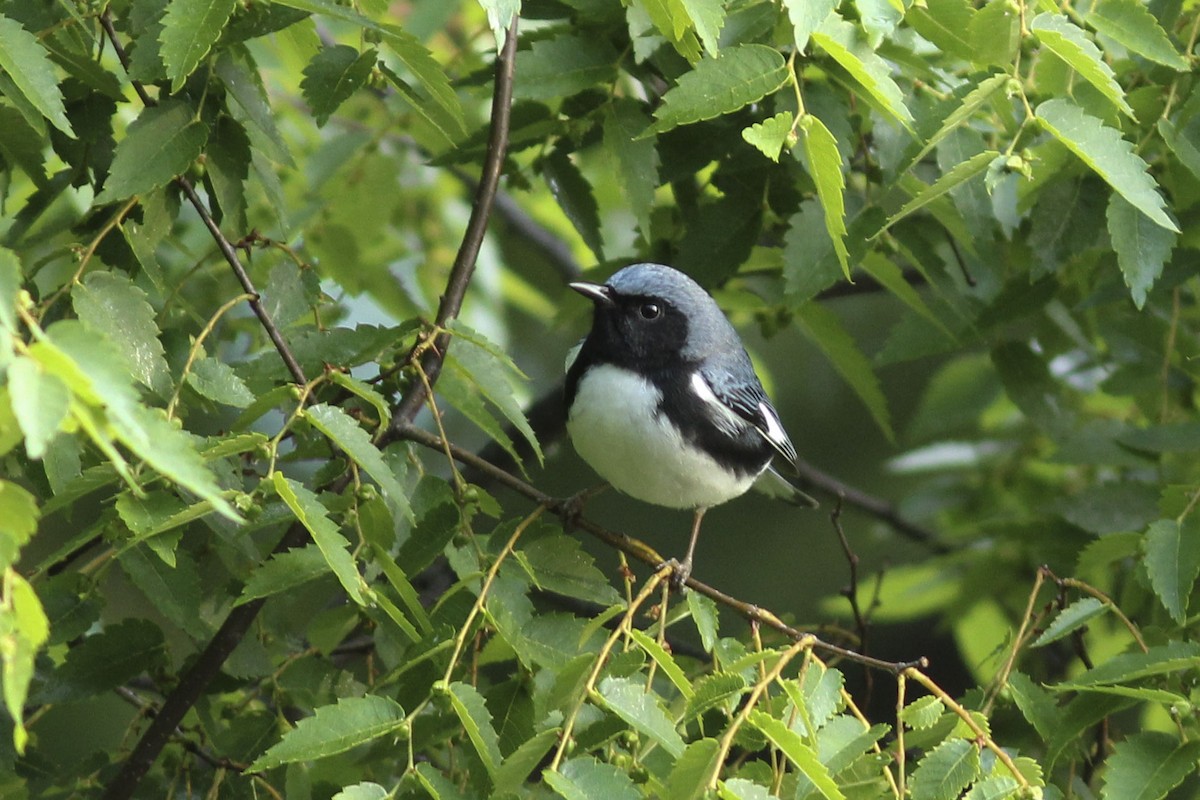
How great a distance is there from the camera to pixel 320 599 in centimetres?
279

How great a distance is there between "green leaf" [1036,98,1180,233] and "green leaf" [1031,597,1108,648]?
2.20ft

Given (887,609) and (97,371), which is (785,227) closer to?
(887,609)

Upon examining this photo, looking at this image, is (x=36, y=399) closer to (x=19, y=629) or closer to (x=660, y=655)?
(x=19, y=629)

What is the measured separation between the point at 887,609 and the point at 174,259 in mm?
2496

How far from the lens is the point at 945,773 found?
1.85 m

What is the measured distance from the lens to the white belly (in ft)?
10.0

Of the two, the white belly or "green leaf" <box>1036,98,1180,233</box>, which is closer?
"green leaf" <box>1036,98,1180,233</box>

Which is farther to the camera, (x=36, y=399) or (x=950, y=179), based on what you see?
(x=950, y=179)

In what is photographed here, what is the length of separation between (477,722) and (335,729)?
0.20m

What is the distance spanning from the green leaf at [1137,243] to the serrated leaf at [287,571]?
153 centimetres

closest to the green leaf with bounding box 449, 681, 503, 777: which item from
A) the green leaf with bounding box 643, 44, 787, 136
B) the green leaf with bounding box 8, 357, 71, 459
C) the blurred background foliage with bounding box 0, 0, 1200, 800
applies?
the blurred background foliage with bounding box 0, 0, 1200, 800

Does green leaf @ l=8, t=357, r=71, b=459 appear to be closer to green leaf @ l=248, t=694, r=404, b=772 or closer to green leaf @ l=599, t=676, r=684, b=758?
green leaf @ l=248, t=694, r=404, b=772

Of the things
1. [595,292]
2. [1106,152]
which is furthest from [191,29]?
[1106,152]

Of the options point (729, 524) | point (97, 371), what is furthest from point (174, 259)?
point (729, 524)
